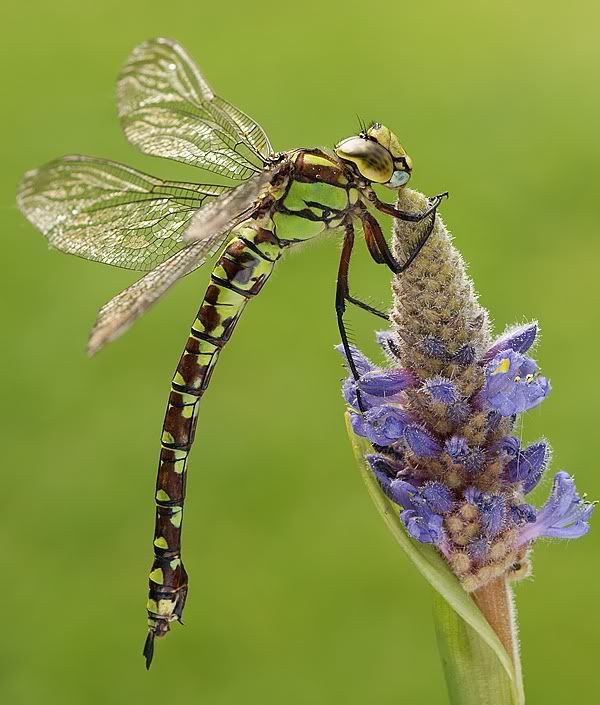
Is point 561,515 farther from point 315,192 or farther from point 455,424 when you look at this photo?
point 315,192

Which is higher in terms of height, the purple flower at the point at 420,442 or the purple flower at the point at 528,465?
the purple flower at the point at 420,442

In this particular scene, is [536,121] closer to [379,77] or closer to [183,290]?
[379,77]

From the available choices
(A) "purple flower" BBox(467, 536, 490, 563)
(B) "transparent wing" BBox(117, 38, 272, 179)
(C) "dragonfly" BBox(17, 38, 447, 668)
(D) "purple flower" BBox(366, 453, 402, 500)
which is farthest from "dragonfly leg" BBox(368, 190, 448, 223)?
(B) "transparent wing" BBox(117, 38, 272, 179)

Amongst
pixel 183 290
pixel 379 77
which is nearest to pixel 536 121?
pixel 379 77

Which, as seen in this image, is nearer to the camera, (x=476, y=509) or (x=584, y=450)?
(x=476, y=509)

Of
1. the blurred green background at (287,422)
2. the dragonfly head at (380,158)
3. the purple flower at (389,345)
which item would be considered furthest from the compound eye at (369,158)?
the blurred green background at (287,422)

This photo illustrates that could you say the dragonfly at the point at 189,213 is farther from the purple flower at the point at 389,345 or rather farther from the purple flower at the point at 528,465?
the purple flower at the point at 528,465

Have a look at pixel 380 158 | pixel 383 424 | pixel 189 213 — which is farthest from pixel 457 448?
pixel 189 213
